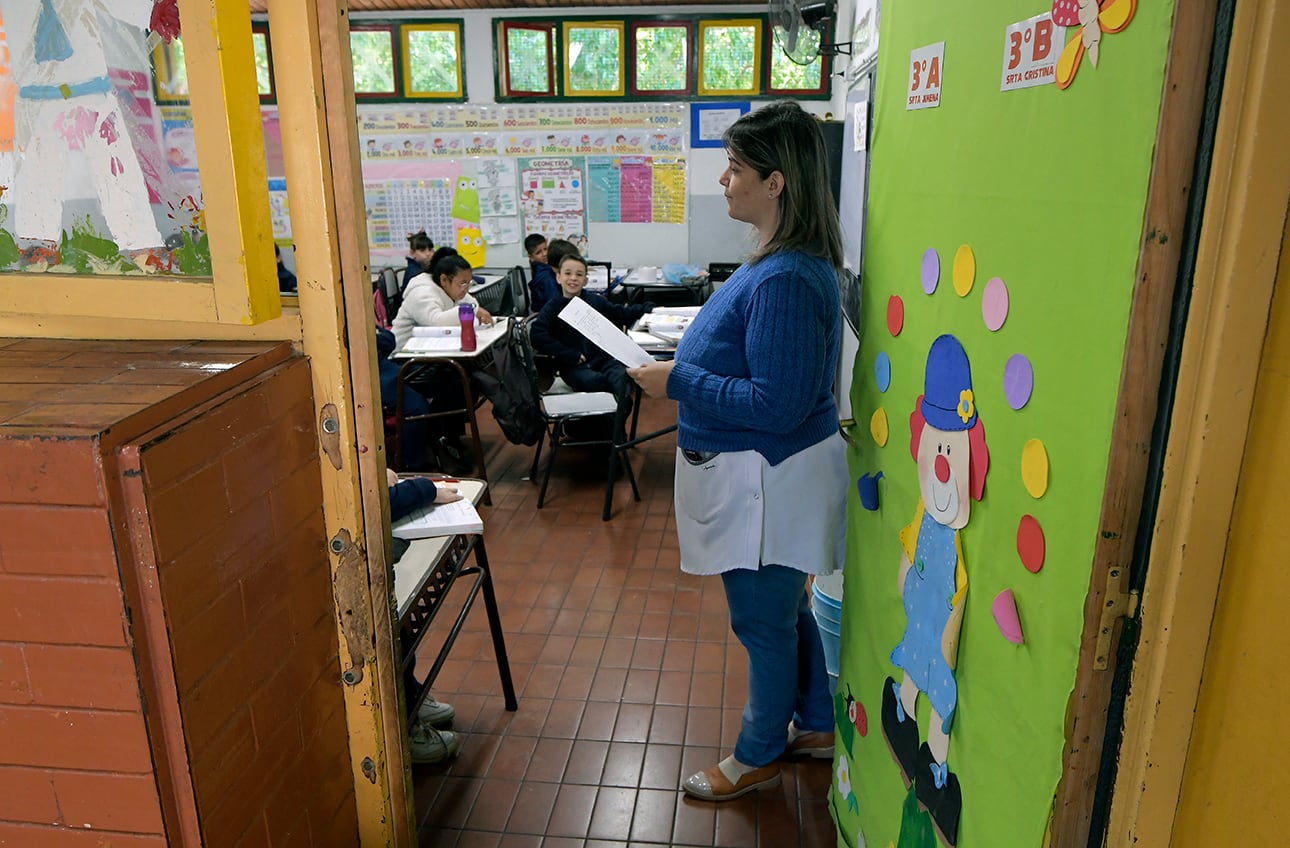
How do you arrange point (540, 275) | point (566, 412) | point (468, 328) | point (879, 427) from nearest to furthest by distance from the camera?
point (879, 427), point (566, 412), point (468, 328), point (540, 275)

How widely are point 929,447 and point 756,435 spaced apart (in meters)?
0.58

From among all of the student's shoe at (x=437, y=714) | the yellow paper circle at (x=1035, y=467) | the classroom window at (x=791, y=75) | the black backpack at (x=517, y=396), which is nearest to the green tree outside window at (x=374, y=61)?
the classroom window at (x=791, y=75)

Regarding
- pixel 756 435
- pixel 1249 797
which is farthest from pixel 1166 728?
pixel 756 435

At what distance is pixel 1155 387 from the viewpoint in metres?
0.82

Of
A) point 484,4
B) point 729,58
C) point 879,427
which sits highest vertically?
point 484,4

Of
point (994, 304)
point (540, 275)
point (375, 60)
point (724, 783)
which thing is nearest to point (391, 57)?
point (375, 60)

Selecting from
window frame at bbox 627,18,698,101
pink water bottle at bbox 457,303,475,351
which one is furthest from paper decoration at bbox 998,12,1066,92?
window frame at bbox 627,18,698,101

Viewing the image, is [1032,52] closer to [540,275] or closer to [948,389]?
[948,389]

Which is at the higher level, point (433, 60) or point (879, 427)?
point (433, 60)

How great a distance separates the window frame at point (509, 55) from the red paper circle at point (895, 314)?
5765 millimetres

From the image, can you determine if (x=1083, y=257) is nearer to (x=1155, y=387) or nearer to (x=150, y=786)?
(x=1155, y=387)

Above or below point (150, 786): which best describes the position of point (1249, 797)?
above

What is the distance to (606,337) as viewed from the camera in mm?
2201

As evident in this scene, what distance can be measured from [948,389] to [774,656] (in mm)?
978
